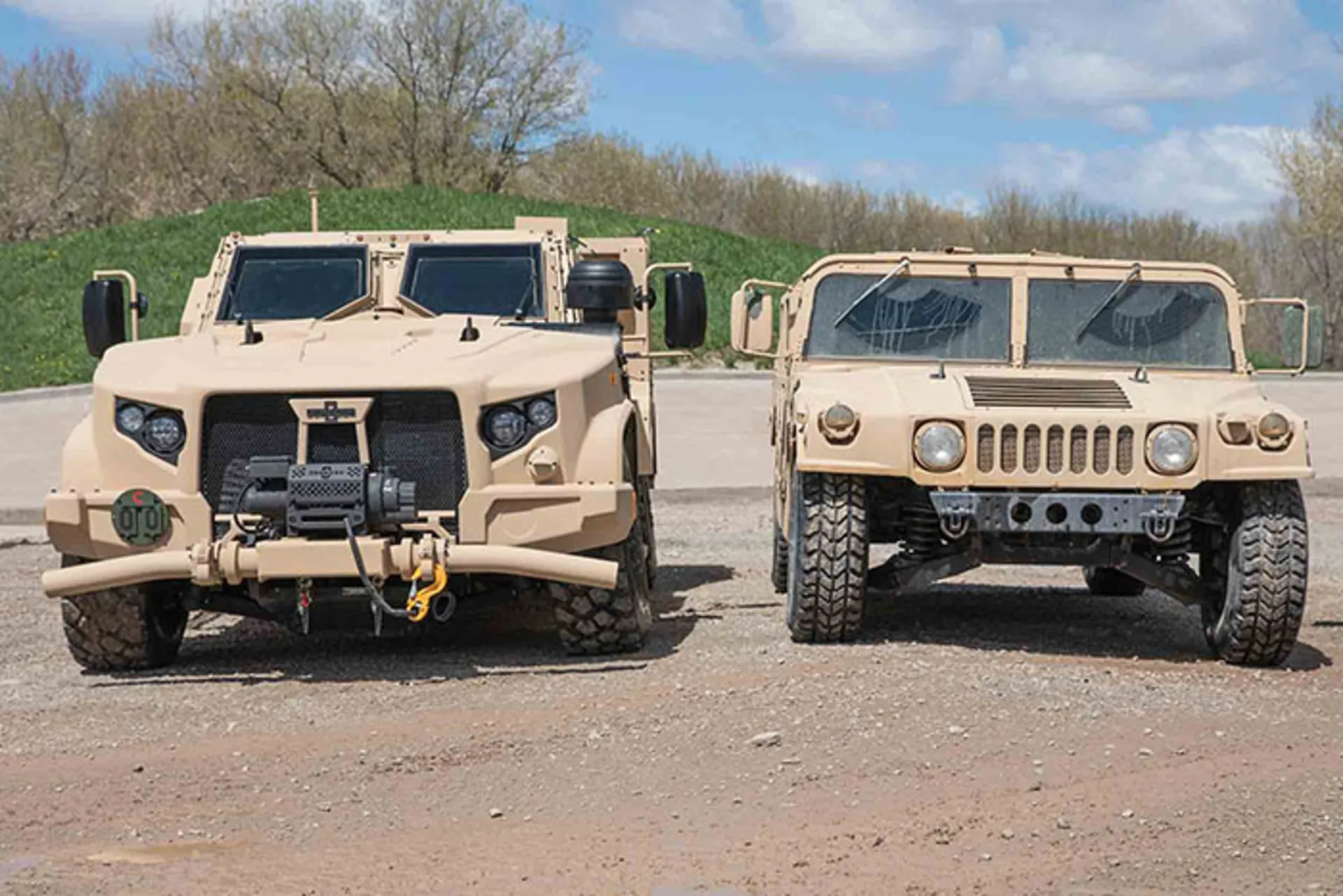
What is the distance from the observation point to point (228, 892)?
465cm

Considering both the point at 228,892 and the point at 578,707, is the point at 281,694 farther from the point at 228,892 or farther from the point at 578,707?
the point at 228,892

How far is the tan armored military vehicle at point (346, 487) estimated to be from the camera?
23.5 feet

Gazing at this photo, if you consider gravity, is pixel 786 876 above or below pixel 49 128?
below

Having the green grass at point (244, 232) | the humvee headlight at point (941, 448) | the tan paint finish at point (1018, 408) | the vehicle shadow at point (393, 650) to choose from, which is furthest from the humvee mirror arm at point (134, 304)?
the green grass at point (244, 232)

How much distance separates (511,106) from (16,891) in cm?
3905

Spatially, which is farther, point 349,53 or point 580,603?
point 349,53

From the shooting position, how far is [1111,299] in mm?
8844

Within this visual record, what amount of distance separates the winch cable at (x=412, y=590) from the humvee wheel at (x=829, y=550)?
1518 millimetres

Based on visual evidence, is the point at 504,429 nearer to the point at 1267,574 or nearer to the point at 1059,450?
the point at 1059,450

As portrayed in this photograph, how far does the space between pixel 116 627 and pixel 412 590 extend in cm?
146

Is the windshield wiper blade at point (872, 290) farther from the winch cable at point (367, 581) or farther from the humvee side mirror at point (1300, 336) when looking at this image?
the winch cable at point (367, 581)

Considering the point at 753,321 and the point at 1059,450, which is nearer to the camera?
the point at 1059,450

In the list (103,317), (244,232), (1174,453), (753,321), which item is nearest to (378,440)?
(103,317)

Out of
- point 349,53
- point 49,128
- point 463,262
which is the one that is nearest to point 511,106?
point 349,53
